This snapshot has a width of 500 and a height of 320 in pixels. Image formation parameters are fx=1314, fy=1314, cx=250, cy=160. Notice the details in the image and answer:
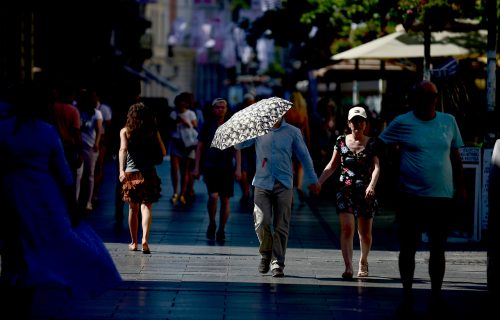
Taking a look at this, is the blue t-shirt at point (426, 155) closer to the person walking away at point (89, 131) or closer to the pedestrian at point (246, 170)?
the person walking away at point (89, 131)

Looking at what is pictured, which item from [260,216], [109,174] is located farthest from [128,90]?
[109,174]

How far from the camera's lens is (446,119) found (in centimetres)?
1015

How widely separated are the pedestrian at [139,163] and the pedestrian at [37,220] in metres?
5.13

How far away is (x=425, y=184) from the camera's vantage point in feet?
32.8

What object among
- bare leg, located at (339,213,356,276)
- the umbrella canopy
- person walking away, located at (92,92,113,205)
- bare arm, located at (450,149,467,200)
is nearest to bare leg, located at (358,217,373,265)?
bare leg, located at (339,213,356,276)

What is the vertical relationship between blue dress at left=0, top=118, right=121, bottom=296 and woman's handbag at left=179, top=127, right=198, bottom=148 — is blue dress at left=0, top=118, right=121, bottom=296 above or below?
above

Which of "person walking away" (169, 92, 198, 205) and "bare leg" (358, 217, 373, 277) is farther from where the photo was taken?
"person walking away" (169, 92, 198, 205)

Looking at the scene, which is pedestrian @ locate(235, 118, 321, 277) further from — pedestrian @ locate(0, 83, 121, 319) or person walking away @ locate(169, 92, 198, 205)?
person walking away @ locate(169, 92, 198, 205)

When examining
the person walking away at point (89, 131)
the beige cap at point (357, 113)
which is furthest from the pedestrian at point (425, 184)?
the person walking away at point (89, 131)

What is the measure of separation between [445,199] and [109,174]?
21.2m

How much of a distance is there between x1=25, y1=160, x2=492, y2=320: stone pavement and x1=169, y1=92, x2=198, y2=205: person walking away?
3.78 metres

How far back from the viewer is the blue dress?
8.54m

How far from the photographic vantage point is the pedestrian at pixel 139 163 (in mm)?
13914

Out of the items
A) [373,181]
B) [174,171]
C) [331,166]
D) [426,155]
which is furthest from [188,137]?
[426,155]
